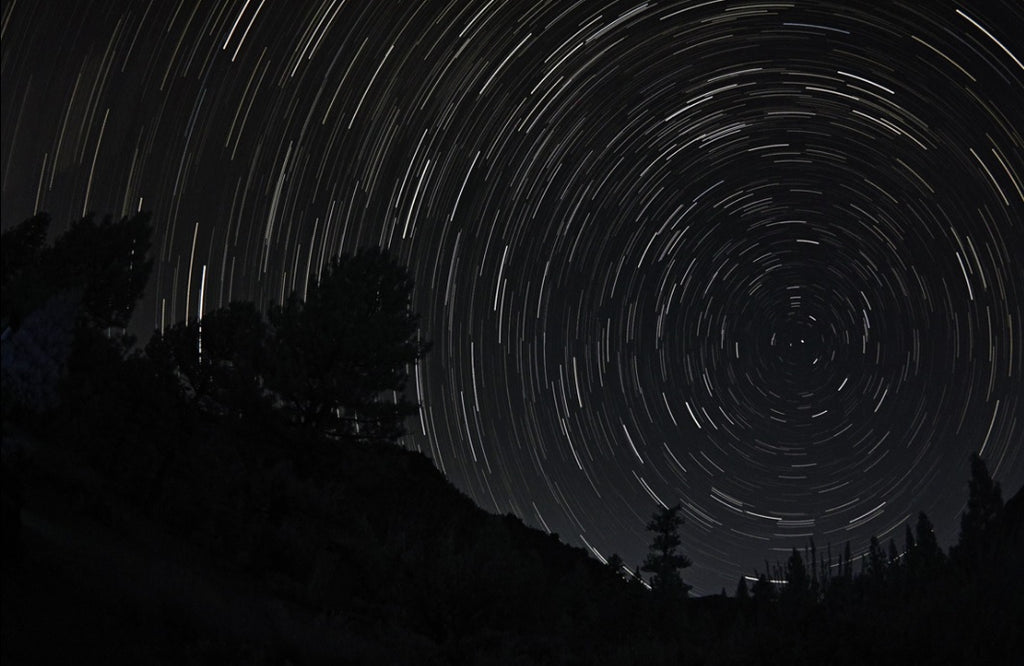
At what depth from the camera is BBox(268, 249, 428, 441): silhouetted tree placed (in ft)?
63.8

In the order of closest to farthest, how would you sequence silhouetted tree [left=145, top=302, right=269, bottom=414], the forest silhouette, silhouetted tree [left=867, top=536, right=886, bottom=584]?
the forest silhouette, silhouetted tree [left=867, top=536, right=886, bottom=584], silhouetted tree [left=145, top=302, right=269, bottom=414]

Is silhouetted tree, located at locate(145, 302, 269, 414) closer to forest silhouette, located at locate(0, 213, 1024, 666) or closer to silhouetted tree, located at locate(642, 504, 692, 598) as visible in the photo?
forest silhouette, located at locate(0, 213, 1024, 666)

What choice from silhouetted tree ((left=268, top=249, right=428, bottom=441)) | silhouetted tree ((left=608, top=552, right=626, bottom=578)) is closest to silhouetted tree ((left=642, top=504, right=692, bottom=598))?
silhouetted tree ((left=608, top=552, right=626, bottom=578))

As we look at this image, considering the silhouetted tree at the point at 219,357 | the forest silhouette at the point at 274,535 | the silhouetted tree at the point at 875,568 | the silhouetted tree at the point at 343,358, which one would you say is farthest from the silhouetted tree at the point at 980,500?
the silhouetted tree at the point at 219,357

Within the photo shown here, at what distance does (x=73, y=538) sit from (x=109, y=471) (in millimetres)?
5932

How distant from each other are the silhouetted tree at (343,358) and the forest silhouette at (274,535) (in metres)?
0.07

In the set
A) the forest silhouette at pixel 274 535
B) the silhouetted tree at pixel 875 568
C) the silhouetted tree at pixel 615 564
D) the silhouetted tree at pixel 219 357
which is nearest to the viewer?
the forest silhouette at pixel 274 535

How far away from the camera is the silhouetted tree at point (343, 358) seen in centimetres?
1945

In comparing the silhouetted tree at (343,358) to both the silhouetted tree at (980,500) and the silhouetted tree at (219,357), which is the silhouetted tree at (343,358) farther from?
the silhouetted tree at (980,500)

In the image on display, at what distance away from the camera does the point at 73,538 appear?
25.7 feet

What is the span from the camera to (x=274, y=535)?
1270 cm

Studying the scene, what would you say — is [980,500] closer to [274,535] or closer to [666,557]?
[666,557]

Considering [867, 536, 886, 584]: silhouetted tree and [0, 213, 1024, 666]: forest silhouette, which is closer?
[0, 213, 1024, 666]: forest silhouette

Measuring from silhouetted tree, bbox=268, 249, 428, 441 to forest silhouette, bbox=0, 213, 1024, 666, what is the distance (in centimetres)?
7
